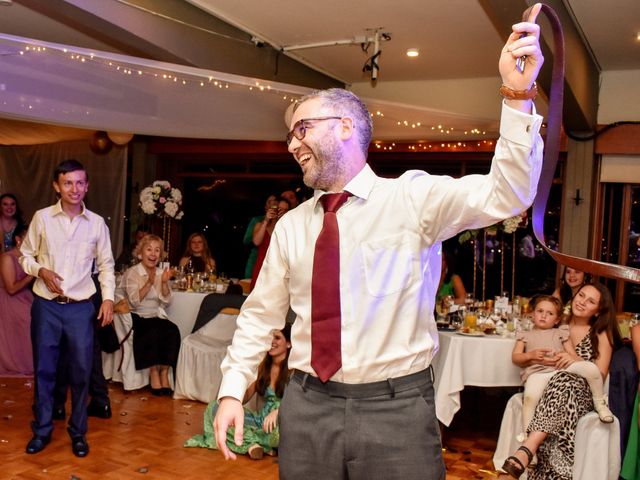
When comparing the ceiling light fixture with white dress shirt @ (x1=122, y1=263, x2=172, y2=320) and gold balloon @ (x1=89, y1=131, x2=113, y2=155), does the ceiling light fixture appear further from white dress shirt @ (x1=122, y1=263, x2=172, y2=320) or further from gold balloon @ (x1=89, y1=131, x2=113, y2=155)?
gold balloon @ (x1=89, y1=131, x2=113, y2=155)

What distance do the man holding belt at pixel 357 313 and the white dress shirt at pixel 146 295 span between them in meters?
4.20

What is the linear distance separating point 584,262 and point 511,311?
408 centimetres

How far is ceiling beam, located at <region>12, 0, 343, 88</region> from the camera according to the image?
15.9ft

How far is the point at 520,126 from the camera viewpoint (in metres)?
1.33

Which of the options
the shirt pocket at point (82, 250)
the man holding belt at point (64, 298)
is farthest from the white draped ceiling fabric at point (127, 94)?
the shirt pocket at point (82, 250)

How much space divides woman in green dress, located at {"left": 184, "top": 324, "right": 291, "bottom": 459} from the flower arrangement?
3.23 meters

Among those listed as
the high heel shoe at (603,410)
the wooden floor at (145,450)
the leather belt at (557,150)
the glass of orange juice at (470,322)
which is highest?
the leather belt at (557,150)

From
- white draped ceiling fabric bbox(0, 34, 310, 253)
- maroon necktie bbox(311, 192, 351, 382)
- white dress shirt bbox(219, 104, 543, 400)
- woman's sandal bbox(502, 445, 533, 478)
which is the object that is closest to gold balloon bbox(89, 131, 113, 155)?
white draped ceiling fabric bbox(0, 34, 310, 253)

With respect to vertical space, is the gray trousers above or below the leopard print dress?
above

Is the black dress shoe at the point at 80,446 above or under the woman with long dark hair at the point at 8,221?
under

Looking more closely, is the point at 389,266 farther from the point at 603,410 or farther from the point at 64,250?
the point at 64,250

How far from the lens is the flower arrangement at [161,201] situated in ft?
23.8

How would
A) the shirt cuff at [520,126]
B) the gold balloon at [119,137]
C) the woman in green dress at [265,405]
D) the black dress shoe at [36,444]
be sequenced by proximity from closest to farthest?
the shirt cuff at [520,126], the black dress shoe at [36,444], the woman in green dress at [265,405], the gold balloon at [119,137]

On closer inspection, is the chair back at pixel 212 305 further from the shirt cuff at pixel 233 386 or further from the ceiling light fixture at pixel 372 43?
the shirt cuff at pixel 233 386
